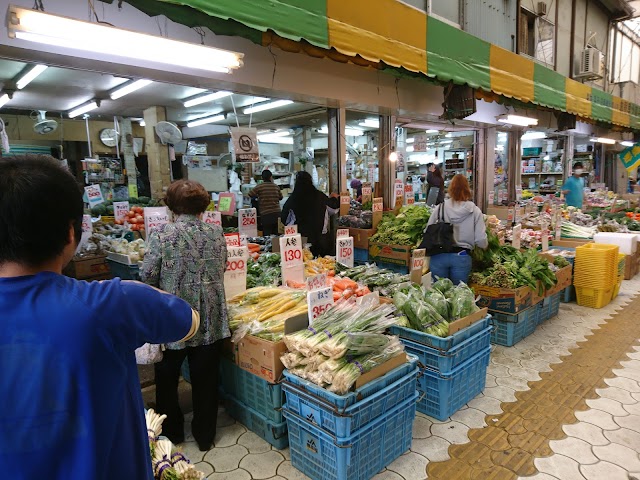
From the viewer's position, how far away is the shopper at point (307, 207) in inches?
239

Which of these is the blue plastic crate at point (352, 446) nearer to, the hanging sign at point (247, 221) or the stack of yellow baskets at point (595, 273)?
the hanging sign at point (247, 221)

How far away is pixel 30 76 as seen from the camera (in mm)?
6496

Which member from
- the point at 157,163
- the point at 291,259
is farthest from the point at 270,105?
the point at 291,259

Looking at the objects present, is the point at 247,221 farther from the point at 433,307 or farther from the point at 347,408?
the point at 347,408

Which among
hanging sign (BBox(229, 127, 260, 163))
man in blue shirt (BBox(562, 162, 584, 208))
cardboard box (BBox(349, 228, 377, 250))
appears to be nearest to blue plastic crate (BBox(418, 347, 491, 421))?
cardboard box (BBox(349, 228, 377, 250))

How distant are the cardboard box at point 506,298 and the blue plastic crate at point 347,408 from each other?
7.56ft

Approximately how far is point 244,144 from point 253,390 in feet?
11.0

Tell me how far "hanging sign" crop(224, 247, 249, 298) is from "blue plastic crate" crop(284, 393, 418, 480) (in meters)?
1.43

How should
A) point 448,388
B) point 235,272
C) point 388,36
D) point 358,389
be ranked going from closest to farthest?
point 358,389 → point 448,388 → point 235,272 → point 388,36

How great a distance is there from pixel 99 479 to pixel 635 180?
20475 millimetres

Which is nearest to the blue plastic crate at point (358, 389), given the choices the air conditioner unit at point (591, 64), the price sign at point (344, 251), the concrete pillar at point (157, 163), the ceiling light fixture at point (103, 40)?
the price sign at point (344, 251)

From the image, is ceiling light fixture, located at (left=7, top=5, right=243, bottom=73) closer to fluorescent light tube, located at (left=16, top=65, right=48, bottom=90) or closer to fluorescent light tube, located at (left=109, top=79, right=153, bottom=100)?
fluorescent light tube, located at (left=109, top=79, right=153, bottom=100)

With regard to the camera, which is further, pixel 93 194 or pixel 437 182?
pixel 437 182

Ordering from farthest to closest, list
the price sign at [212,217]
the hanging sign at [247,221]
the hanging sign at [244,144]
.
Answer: the hanging sign at [247,221], the hanging sign at [244,144], the price sign at [212,217]
